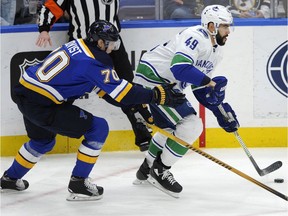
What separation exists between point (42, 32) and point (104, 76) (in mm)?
1457

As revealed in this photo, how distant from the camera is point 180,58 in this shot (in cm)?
479

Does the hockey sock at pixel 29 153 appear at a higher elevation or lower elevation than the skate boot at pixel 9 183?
higher

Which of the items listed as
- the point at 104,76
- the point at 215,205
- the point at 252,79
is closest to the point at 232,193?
the point at 215,205

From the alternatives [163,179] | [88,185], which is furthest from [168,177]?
[88,185]

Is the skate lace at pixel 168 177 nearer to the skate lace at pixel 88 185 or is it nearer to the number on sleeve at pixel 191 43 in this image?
the skate lace at pixel 88 185

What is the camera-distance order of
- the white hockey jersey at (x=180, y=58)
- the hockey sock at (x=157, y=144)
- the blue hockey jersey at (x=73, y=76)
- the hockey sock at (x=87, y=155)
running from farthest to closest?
the hockey sock at (x=157, y=144) → the white hockey jersey at (x=180, y=58) → the hockey sock at (x=87, y=155) → the blue hockey jersey at (x=73, y=76)

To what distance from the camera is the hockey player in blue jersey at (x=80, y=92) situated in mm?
4504

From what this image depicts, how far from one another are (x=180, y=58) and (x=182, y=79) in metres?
0.11

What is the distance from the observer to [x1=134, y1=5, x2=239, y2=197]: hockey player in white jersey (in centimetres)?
482

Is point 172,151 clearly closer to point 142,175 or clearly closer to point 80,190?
point 142,175

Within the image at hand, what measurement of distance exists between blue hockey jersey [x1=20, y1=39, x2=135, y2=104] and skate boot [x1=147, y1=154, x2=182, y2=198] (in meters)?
0.60

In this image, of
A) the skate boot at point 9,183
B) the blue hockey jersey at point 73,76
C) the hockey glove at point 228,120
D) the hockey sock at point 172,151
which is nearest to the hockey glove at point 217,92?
the hockey glove at point 228,120

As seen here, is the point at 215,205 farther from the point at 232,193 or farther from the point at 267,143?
the point at 267,143

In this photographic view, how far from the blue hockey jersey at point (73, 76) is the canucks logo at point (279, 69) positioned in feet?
6.08
